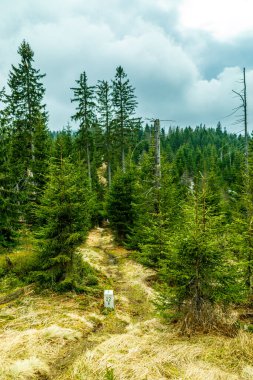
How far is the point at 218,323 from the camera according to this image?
7117 millimetres

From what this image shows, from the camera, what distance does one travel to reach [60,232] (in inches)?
433

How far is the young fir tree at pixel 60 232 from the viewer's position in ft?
35.1

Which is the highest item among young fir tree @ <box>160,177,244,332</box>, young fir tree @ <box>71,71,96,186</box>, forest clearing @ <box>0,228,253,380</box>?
young fir tree @ <box>71,71,96,186</box>

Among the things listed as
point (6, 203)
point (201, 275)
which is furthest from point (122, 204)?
point (201, 275)

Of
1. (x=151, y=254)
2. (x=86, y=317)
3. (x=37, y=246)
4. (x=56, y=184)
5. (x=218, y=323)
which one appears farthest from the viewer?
(x=151, y=254)

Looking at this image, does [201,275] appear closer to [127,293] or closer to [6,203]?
[127,293]

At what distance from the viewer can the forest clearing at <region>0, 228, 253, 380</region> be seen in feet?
17.6

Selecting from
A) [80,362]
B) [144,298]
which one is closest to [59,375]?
[80,362]

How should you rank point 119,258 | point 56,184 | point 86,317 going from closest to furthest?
point 86,317, point 56,184, point 119,258

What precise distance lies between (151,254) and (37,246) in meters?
5.63

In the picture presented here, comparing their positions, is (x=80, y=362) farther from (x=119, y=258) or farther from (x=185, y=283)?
(x=119, y=258)

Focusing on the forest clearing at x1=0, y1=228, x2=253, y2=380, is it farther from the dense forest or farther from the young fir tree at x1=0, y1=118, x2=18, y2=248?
the young fir tree at x1=0, y1=118, x2=18, y2=248

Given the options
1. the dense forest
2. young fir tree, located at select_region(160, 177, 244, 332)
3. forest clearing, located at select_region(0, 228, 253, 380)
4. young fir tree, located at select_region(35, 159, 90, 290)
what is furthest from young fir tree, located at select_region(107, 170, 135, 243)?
young fir tree, located at select_region(160, 177, 244, 332)

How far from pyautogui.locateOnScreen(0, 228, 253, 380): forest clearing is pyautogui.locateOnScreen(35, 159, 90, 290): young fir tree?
0.70 metres
